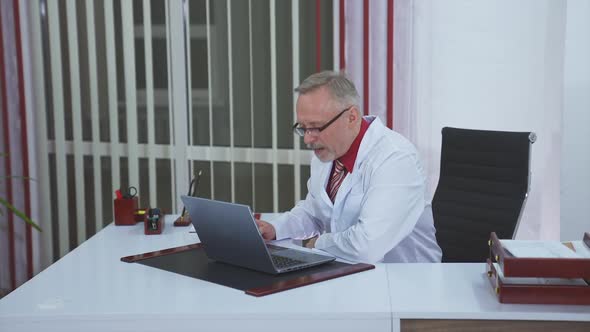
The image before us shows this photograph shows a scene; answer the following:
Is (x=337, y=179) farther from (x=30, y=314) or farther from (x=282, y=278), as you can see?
(x=30, y=314)

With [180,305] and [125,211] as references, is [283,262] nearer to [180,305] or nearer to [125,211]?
[180,305]

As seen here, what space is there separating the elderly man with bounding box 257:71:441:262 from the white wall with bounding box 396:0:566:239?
3.90 feet

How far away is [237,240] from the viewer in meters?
1.89

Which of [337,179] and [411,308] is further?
[337,179]

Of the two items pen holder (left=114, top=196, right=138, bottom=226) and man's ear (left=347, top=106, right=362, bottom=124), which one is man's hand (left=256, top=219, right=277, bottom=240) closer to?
man's ear (left=347, top=106, right=362, bottom=124)

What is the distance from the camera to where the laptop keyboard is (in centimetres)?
192

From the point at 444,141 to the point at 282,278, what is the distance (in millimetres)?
1165

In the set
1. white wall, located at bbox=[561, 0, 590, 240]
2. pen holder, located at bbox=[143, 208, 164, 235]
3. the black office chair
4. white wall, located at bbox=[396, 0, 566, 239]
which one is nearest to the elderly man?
the black office chair

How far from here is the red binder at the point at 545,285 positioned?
5.20 feet

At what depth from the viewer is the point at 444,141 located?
273cm

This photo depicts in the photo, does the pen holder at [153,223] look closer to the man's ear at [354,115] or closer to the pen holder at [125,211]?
the pen holder at [125,211]

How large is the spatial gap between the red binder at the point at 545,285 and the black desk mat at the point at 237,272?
0.45 metres

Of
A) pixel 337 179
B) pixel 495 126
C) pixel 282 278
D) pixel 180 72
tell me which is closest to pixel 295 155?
pixel 180 72

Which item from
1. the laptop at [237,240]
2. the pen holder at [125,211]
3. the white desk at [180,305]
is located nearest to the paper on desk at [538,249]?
the white desk at [180,305]
